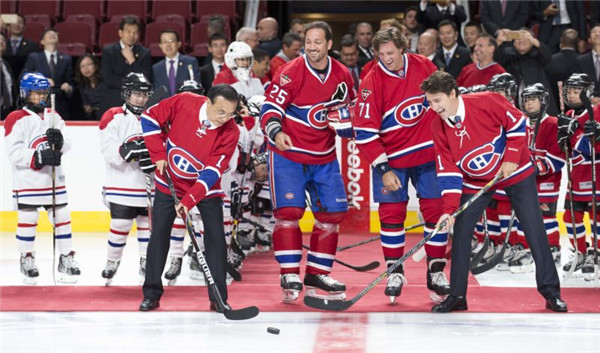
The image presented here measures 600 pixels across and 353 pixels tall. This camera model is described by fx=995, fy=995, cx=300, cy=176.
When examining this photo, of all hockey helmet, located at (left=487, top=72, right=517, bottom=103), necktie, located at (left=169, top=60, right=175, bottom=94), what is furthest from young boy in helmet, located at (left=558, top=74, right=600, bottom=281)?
necktie, located at (left=169, top=60, right=175, bottom=94)

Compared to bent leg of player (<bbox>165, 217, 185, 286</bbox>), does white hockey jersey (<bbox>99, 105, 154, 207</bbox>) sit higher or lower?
higher

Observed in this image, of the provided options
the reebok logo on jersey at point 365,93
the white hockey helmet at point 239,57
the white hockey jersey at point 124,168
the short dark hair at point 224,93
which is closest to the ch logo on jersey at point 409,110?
the reebok logo on jersey at point 365,93

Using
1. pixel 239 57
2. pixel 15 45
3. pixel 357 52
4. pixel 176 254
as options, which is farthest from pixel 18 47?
pixel 176 254

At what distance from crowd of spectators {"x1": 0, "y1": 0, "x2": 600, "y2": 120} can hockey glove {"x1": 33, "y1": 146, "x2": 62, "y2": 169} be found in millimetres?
1824

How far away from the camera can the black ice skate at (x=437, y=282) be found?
15.6ft

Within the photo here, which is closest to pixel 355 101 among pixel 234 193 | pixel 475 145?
pixel 475 145

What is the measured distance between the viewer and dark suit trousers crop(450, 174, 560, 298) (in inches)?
181

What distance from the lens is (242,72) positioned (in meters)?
Answer: 6.28

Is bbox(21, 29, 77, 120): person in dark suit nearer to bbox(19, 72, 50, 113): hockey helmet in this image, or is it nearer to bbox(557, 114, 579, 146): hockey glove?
bbox(19, 72, 50, 113): hockey helmet

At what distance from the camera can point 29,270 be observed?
5.50 m

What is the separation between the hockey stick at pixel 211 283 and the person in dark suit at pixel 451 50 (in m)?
3.69

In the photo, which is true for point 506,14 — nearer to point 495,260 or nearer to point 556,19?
point 556,19

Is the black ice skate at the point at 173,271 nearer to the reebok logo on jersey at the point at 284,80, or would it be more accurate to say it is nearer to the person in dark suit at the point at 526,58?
the reebok logo on jersey at the point at 284,80

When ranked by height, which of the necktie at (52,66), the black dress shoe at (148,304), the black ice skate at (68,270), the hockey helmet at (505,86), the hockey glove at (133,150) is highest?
the hockey helmet at (505,86)
